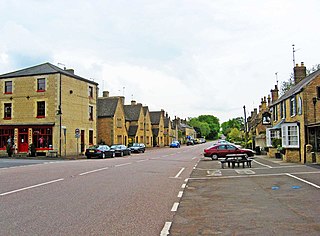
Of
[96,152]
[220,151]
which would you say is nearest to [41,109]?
[96,152]

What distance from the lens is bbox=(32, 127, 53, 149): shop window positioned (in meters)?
42.2

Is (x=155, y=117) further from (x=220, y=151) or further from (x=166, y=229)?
(x=166, y=229)

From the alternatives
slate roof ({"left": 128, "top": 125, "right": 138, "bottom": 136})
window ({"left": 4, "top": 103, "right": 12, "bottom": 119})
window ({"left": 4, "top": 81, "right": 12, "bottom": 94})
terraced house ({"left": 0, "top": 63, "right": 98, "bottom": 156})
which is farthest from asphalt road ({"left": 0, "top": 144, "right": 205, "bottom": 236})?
slate roof ({"left": 128, "top": 125, "right": 138, "bottom": 136})

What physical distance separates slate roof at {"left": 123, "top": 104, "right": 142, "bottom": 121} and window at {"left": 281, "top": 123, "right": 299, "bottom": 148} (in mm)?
47757

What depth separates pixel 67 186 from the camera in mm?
14320

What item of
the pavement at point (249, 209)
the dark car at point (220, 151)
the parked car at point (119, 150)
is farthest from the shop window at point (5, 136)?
the pavement at point (249, 209)

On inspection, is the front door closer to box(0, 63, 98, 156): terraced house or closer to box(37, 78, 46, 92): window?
box(0, 63, 98, 156): terraced house

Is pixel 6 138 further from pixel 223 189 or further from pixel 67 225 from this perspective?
pixel 67 225

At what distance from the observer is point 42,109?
43.2 m

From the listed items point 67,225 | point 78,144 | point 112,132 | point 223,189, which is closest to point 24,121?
point 78,144

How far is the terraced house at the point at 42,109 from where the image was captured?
42.2 meters

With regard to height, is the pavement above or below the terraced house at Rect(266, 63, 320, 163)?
below

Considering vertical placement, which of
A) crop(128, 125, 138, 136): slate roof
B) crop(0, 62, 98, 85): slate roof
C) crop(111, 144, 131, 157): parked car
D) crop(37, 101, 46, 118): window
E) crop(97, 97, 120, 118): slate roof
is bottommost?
crop(111, 144, 131, 157): parked car

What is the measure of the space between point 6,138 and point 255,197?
38197 millimetres
